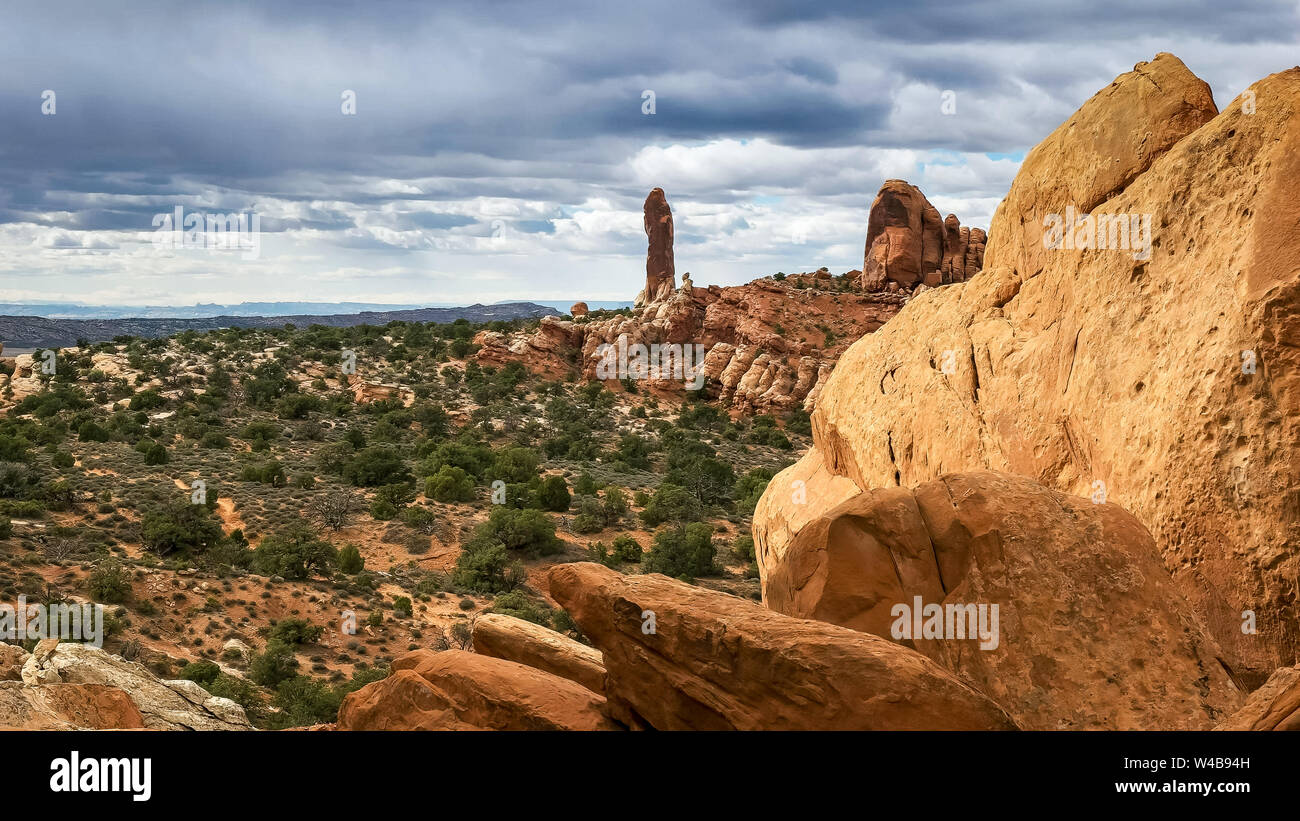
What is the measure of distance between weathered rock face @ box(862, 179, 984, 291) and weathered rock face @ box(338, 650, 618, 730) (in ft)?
266

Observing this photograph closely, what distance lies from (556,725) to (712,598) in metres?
1.83

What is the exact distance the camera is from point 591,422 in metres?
69.4

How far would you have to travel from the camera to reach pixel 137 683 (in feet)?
40.5

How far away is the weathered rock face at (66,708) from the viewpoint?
8.84 meters

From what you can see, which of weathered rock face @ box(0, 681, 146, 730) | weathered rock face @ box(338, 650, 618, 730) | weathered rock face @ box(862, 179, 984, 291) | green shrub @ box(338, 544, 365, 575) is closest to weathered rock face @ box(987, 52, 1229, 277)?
weathered rock face @ box(338, 650, 618, 730)

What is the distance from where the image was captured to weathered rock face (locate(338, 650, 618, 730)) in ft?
26.6

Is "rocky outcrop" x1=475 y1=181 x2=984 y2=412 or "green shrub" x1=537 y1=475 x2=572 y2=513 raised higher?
"rocky outcrop" x1=475 y1=181 x2=984 y2=412

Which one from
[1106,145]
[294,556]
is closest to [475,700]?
[1106,145]

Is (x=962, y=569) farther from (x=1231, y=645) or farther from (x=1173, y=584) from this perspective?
(x=1231, y=645)

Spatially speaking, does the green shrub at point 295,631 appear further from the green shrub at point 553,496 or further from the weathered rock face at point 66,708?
the green shrub at point 553,496

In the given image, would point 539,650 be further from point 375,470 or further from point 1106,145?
point 375,470

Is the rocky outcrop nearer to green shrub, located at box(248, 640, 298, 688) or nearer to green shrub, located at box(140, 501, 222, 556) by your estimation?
green shrub, located at box(140, 501, 222, 556)

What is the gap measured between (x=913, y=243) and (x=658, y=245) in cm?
3024

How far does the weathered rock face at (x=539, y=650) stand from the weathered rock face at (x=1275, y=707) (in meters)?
5.77
